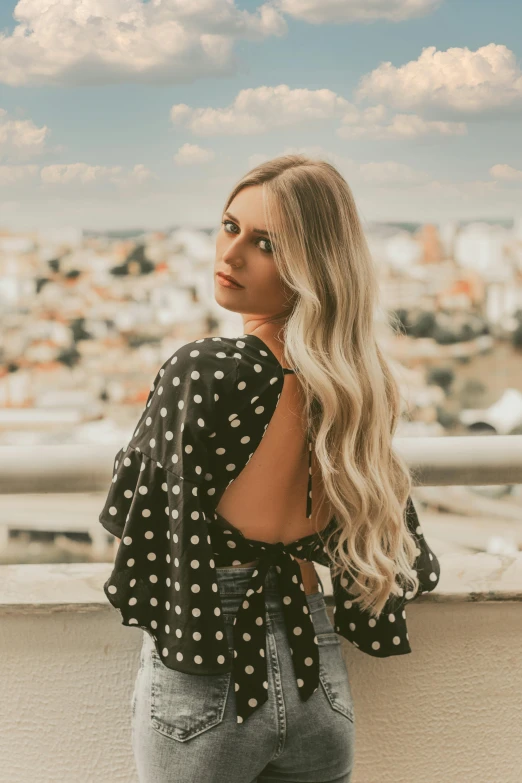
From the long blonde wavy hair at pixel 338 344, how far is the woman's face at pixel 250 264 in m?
0.02

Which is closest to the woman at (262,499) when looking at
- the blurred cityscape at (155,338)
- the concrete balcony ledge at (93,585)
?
the concrete balcony ledge at (93,585)

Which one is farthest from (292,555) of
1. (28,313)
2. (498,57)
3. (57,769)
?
(498,57)

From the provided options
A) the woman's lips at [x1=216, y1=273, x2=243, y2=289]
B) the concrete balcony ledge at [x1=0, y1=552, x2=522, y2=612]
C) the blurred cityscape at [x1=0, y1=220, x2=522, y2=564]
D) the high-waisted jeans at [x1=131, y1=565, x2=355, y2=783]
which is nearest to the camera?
the high-waisted jeans at [x1=131, y1=565, x2=355, y2=783]

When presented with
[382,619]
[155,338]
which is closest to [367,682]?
[382,619]

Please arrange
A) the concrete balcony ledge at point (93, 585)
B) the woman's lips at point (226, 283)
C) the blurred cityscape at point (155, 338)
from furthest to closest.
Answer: the blurred cityscape at point (155, 338) → the concrete balcony ledge at point (93, 585) → the woman's lips at point (226, 283)

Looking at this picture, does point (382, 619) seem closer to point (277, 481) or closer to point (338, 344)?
point (277, 481)

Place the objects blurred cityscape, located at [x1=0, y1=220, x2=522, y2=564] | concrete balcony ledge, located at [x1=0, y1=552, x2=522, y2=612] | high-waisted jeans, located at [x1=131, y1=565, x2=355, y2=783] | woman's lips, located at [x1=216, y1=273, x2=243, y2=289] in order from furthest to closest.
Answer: blurred cityscape, located at [x1=0, y1=220, x2=522, y2=564] < concrete balcony ledge, located at [x1=0, y1=552, x2=522, y2=612] < woman's lips, located at [x1=216, y1=273, x2=243, y2=289] < high-waisted jeans, located at [x1=131, y1=565, x2=355, y2=783]

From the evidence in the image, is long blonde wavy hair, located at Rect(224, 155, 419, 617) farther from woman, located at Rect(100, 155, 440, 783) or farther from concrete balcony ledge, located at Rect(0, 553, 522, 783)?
concrete balcony ledge, located at Rect(0, 553, 522, 783)

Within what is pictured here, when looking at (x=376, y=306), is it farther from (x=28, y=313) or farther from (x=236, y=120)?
(x=236, y=120)

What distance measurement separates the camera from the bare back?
99cm

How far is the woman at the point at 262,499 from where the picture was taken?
0.95m

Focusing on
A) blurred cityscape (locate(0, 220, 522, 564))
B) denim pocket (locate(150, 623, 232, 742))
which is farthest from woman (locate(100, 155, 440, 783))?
blurred cityscape (locate(0, 220, 522, 564))

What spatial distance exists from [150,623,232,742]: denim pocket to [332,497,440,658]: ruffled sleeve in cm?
24

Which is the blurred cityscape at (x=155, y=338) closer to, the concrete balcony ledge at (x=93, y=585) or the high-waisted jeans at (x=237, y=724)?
the concrete balcony ledge at (x=93, y=585)
